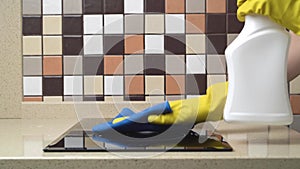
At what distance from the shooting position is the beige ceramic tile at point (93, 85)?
129cm

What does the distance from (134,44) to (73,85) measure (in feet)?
0.55

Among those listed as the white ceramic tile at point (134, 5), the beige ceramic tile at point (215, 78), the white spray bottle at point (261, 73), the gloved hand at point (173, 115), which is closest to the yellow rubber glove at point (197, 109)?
the gloved hand at point (173, 115)

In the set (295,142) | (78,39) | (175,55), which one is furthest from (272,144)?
(78,39)

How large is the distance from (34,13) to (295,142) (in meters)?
0.69

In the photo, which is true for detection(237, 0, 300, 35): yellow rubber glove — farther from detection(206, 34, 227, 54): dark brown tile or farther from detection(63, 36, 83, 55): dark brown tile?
detection(63, 36, 83, 55): dark brown tile

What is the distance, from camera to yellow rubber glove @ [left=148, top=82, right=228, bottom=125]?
967 millimetres

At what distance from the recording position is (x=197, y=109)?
3.22 feet

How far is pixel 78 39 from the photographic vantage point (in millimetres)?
1295

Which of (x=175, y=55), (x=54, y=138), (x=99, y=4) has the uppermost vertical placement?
(x=99, y=4)

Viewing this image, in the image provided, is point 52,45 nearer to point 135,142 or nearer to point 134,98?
point 134,98

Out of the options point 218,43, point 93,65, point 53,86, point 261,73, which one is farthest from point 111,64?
point 261,73

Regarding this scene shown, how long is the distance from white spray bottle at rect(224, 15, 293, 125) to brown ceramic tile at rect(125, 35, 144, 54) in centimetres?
45

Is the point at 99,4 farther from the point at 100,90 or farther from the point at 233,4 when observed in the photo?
the point at 233,4

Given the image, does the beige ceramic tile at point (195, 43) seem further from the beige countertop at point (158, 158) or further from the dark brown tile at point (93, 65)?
the beige countertop at point (158, 158)
